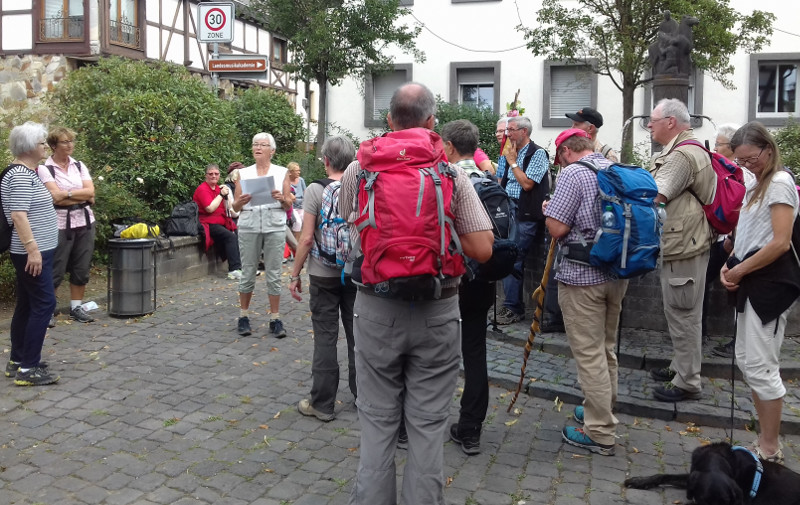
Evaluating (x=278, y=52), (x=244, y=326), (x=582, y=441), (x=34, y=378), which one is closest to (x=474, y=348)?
(x=582, y=441)

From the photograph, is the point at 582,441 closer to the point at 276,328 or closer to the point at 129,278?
the point at 276,328

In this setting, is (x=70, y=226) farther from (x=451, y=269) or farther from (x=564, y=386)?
(x=451, y=269)

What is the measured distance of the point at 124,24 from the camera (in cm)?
2241

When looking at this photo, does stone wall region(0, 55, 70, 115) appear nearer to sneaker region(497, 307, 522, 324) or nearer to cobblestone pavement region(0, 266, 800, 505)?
cobblestone pavement region(0, 266, 800, 505)

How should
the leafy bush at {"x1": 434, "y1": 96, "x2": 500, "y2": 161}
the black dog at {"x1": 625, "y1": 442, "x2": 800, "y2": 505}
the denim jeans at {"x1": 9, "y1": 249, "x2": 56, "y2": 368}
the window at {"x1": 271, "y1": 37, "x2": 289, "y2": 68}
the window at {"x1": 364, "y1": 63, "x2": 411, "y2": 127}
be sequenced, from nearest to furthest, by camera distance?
1. the black dog at {"x1": 625, "y1": 442, "x2": 800, "y2": 505}
2. the denim jeans at {"x1": 9, "y1": 249, "x2": 56, "y2": 368}
3. the leafy bush at {"x1": 434, "y1": 96, "x2": 500, "y2": 161}
4. the window at {"x1": 364, "y1": 63, "x2": 411, "y2": 127}
5. the window at {"x1": 271, "y1": 37, "x2": 289, "y2": 68}

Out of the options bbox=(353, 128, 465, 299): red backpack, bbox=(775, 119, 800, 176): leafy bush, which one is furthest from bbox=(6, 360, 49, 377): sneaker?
bbox=(775, 119, 800, 176): leafy bush

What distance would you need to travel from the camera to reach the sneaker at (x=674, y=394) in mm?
5469

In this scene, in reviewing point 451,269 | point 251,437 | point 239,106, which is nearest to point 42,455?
point 251,437

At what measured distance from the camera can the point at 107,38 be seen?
21531 millimetres

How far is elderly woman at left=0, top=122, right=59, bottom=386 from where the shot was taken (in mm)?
5688

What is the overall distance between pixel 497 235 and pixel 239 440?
212cm

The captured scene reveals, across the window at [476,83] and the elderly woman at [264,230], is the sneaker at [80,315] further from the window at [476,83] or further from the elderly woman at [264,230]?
the window at [476,83]

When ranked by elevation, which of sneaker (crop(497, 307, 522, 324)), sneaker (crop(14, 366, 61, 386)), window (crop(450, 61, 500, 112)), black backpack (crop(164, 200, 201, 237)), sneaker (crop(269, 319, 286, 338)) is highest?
window (crop(450, 61, 500, 112))

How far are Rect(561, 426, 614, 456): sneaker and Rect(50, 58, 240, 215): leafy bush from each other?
7075mm
